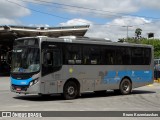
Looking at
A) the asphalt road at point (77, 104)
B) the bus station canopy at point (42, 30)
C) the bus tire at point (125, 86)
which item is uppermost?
the bus station canopy at point (42, 30)

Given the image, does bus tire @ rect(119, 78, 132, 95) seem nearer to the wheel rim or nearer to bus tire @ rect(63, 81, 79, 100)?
bus tire @ rect(63, 81, 79, 100)

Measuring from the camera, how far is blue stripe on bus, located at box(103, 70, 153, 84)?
21500 millimetres

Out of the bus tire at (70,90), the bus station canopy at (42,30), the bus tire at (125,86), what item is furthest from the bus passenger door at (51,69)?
the bus station canopy at (42,30)

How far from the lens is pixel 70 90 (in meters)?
19.3

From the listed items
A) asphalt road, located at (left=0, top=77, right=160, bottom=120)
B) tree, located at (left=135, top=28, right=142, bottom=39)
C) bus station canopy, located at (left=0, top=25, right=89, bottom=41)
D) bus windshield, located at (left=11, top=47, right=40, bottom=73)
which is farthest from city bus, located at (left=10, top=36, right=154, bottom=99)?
tree, located at (left=135, top=28, right=142, bottom=39)

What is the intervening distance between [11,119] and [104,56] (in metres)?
10.1

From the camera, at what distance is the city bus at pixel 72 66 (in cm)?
1806

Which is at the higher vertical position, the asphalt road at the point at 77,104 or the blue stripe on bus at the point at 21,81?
the blue stripe on bus at the point at 21,81

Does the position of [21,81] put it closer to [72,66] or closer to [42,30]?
[72,66]

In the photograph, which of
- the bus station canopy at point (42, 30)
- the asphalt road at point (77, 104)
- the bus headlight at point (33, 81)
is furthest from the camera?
the bus station canopy at point (42, 30)

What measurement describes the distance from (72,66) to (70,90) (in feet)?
3.81

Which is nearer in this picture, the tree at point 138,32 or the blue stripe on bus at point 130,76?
the blue stripe on bus at point 130,76

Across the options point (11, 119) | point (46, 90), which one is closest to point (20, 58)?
point (46, 90)

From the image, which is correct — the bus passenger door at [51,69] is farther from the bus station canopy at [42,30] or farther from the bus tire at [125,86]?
the bus station canopy at [42,30]
